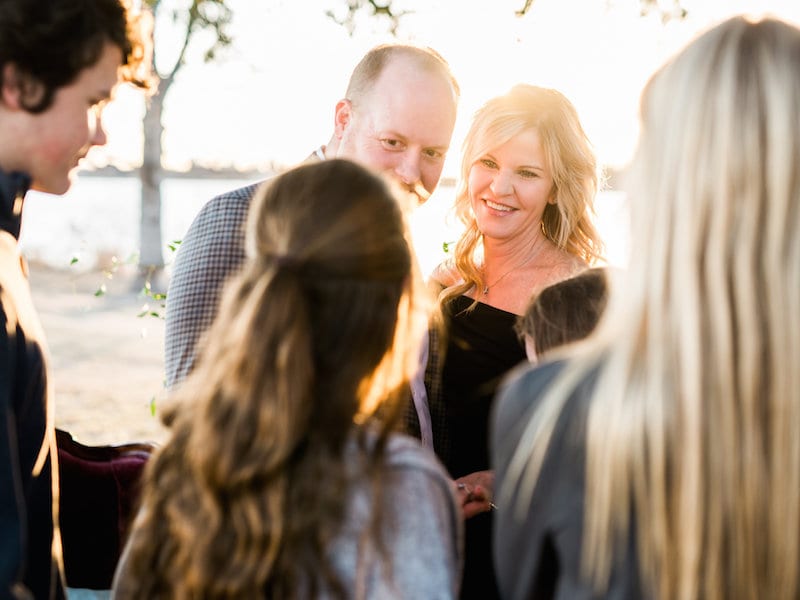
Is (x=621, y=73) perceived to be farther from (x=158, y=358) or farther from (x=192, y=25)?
(x=158, y=358)

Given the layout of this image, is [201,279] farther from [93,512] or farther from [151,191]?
[151,191]

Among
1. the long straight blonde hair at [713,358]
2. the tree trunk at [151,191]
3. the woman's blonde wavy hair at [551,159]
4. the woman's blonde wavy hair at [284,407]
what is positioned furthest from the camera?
the tree trunk at [151,191]

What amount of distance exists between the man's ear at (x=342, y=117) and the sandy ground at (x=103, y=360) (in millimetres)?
1581

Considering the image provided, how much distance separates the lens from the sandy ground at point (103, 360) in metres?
7.31

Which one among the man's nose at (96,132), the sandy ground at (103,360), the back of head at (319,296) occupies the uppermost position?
the man's nose at (96,132)

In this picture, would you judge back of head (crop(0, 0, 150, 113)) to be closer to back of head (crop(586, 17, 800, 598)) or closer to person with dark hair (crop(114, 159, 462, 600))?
person with dark hair (crop(114, 159, 462, 600))

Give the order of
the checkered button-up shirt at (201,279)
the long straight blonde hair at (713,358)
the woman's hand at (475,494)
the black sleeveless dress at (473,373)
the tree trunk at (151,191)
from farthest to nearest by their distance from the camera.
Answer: the tree trunk at (151,191), the black sleeveless dress at (473,373), the woman's hand at (475,494), the checkered button-up shirt at (201,279), the long straight blonde hair at (713,358)

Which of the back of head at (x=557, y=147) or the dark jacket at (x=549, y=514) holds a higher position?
the back of head at (x=557, y=147)

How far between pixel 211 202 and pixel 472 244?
136 cm

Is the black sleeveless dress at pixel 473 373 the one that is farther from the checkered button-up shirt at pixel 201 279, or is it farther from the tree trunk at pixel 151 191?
the tree trunk at pixel 151 191

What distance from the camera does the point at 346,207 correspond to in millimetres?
1575

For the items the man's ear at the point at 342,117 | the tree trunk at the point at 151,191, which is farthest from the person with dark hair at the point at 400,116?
the tree trunk at the point at 151,191

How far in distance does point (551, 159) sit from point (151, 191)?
7439 millimetres

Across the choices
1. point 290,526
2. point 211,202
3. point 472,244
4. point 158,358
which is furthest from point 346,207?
point 158,358
